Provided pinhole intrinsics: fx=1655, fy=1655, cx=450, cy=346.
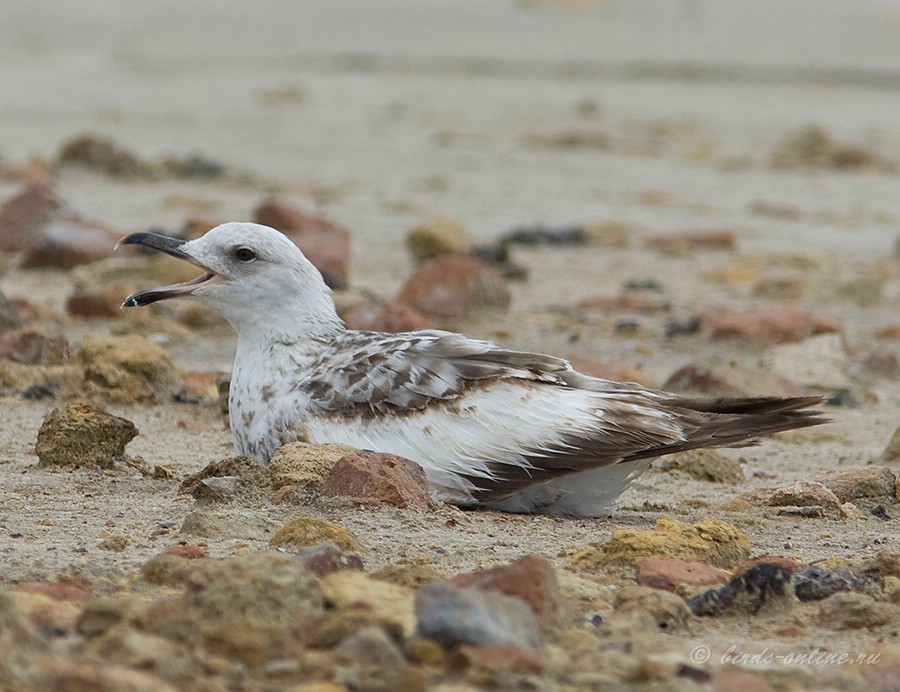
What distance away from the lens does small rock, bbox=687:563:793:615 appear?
4156 millimetres

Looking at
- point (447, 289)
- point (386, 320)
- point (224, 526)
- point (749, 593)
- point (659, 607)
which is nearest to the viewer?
point (659, 607)

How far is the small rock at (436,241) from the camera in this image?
10539 mm

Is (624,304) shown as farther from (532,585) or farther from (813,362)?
(532,585)

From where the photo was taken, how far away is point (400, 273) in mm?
10367

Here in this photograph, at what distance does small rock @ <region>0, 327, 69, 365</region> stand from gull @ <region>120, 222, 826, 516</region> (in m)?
1.40

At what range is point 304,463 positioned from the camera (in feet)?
16.9

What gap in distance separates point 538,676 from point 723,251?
8.55 meters

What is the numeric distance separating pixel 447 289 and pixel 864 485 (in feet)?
11.5

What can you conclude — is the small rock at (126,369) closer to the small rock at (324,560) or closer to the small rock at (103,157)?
the small rock at (324,560)

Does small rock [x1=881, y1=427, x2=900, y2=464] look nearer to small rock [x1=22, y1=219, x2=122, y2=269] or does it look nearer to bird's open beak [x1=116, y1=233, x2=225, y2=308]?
bird's open beak [x1=116, y1=233, x2=225, y2=308]

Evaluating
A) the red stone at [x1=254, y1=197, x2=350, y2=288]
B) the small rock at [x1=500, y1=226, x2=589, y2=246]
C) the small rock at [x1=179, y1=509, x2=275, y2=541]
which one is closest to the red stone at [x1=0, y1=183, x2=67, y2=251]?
the red stone at [x1=254, y1=197, x2=350, y2=288]

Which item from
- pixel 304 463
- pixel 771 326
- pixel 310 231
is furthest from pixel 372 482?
pixel 310 231

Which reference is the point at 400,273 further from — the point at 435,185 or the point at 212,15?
the point at 212,15

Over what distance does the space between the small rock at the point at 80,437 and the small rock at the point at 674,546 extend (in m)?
1.79
